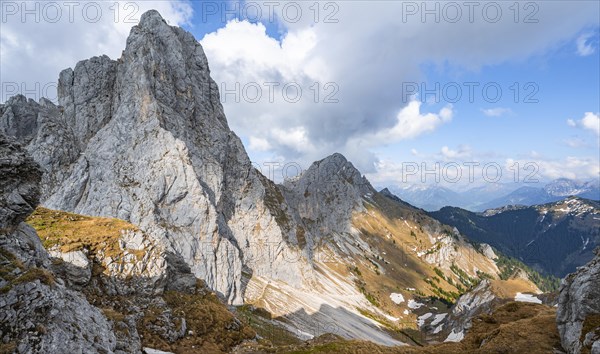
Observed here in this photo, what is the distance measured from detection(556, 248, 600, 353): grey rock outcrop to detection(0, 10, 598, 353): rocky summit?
149mm

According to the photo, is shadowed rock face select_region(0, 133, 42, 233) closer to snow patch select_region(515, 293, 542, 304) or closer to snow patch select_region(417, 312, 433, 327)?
snow patch select_region(515, 293, 542, 304)

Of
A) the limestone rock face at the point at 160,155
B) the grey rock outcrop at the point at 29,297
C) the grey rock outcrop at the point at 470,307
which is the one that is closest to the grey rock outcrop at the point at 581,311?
the grey rock outcrop at the point at 29,297

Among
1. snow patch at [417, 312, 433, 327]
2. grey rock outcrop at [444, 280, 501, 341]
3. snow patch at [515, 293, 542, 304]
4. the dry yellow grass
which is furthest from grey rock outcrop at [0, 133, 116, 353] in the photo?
snow patch at [417, 312, 433, 327]

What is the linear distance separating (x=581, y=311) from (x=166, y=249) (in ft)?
153

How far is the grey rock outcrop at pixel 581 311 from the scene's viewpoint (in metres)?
26.8

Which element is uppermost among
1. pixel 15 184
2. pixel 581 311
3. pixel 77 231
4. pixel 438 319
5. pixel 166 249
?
pixel 15 184

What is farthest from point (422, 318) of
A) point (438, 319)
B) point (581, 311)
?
point (581, 311)

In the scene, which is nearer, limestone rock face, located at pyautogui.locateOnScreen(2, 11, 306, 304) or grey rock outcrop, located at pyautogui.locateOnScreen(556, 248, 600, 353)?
grey rock outcrop, located at pyautogui.locateOnScreen(556, 248, 600, 353)

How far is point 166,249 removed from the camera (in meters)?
48.1

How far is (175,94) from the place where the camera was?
127688 millimetres

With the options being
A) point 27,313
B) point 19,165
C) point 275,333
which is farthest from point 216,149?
point 27,313

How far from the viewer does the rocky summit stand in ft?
78.0

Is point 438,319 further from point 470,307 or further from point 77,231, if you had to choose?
point 77,231

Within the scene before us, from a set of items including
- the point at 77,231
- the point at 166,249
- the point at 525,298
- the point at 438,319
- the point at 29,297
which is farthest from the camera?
the point at 438,319
